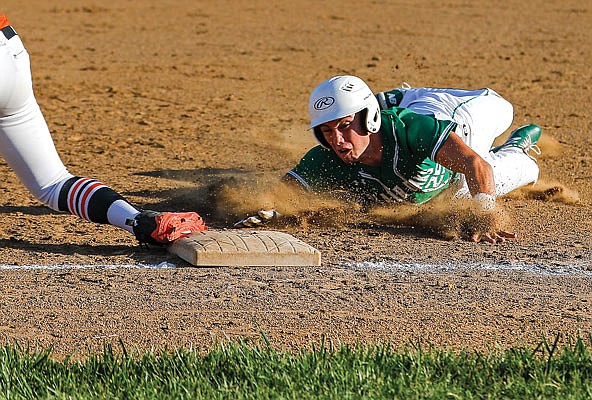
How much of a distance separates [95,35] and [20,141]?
8973 millimetres

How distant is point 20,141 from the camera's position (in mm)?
4984

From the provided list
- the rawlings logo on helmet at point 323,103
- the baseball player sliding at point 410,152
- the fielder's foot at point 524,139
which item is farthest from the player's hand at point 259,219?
the fielder's foot at point 524,139

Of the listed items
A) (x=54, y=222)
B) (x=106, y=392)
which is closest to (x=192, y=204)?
(x=54, y=222)

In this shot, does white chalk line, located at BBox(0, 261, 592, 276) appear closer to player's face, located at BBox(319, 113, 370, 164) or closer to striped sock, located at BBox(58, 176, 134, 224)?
striped sock, located at BBox(58, 176, 134, 224)

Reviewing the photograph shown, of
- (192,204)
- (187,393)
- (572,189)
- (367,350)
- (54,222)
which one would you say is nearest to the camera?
(187,393)

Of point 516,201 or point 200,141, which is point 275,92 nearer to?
point 200,141

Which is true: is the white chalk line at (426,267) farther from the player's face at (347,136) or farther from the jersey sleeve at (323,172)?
the jersey sleeve at (323,172)

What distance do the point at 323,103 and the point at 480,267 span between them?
3.99ft

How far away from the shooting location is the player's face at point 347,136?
216 inches

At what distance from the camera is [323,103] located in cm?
546

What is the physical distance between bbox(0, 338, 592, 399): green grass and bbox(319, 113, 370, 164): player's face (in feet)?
6.56

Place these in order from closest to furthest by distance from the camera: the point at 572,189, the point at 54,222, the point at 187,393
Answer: the point at 187,393 → the point at 54,222 → the point at 572,189

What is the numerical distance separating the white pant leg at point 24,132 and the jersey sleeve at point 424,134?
177 cm

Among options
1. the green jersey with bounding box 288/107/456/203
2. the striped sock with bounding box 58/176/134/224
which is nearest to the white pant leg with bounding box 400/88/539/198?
the green jersey with bounding box 288/107/456/203
